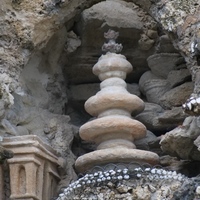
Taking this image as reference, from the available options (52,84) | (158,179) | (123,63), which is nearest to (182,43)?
(123,63)

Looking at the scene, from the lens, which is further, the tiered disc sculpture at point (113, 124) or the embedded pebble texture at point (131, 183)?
the tiered disc sculpture at point (113, 124)

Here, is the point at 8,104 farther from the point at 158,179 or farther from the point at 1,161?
the point at 158,179

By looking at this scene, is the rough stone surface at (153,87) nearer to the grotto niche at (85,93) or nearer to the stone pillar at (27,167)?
the grotto niche at (85,93)

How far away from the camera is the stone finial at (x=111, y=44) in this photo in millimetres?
3234

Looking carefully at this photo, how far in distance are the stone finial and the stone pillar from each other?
1.64ft

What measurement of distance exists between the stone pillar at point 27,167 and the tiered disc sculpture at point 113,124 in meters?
0.15

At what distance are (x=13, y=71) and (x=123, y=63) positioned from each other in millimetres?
→ 455

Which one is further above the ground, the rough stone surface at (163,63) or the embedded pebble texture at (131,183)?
the rough stone surface at (163,63)

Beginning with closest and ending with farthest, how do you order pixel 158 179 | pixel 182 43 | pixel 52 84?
1. pixel 158 179
2. pixel 182 43
3. pixel 52 84

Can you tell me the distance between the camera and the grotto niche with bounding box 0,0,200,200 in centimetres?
283

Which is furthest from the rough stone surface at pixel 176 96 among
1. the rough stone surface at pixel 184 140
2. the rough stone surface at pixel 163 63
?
the rough stone surface at pixel 184 140

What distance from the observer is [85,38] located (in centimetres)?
359

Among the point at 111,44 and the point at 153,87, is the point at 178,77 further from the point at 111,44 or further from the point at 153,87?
the point at 111,44

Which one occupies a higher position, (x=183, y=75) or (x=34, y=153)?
(x=183, y=75)
